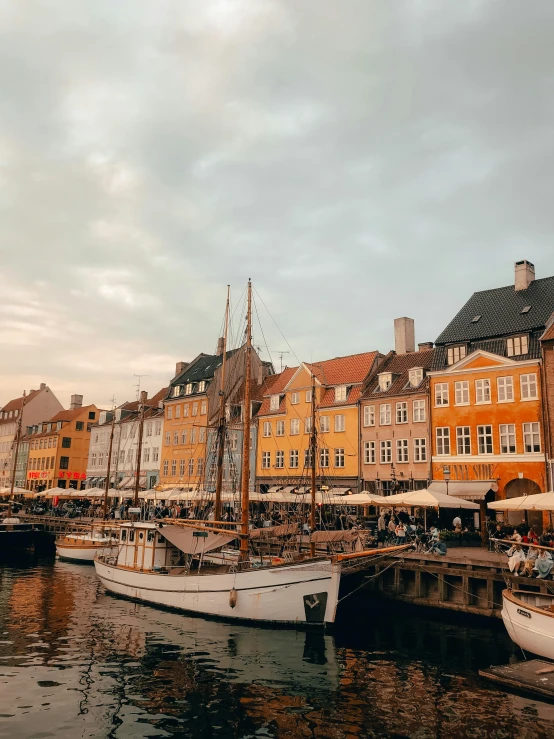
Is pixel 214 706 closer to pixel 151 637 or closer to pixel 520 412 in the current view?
pixel 151 637

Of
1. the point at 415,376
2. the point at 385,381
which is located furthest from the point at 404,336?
the point at 415,376

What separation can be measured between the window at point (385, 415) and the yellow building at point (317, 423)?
8.16ft

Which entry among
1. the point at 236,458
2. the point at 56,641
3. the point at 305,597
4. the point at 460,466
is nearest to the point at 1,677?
the point at 56,641

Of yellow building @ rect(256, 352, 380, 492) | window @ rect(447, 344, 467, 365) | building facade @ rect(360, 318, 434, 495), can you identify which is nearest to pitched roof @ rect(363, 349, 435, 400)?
building facade @ rect(360, 318, 434, 495)

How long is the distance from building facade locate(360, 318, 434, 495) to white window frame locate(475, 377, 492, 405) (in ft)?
13.6

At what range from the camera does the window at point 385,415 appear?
154 feet

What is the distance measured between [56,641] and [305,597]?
9.05 m

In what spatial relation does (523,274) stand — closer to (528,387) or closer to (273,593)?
(528,387)

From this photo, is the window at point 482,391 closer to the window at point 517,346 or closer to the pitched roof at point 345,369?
the window at point 517,346

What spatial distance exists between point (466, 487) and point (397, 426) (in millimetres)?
9496

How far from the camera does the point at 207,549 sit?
26.5 m

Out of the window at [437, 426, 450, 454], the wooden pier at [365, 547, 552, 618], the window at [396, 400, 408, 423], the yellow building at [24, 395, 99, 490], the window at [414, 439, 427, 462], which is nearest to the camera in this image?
the wooden pier at [365, 547, 552, 618]

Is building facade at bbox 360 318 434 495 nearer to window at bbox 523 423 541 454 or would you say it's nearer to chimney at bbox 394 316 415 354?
chimney at bbox 394 316 415 354

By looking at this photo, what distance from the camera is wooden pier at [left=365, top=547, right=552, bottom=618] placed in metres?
23.9
